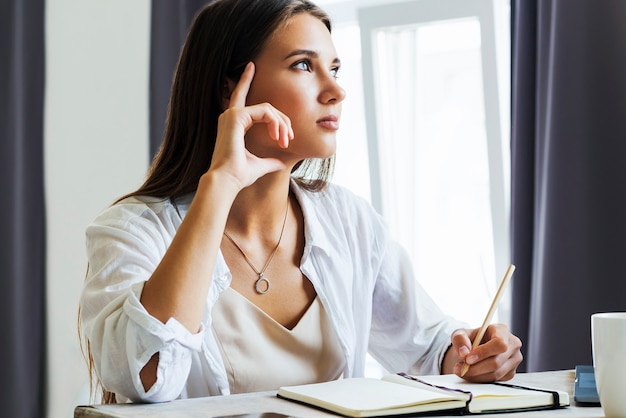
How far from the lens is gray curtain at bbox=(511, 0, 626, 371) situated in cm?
214

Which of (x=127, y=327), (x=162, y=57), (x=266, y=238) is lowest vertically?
(x=127, y=327)

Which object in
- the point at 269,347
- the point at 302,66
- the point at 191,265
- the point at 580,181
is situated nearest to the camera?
the point at 191,265

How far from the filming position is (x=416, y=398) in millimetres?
1017

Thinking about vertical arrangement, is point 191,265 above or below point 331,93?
below

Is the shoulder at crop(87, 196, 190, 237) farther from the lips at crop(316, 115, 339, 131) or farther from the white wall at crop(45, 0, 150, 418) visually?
the white wall at crop(45, 0, 150, 418)

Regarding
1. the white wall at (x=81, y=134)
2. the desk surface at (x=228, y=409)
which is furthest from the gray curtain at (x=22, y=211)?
the desk surface at (x=228, y=409)

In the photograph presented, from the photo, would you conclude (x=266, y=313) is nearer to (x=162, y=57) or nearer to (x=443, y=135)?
(x=443, y=135)

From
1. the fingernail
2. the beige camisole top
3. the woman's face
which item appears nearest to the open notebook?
the fingernail

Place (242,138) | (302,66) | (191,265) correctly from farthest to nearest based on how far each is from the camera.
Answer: (302,66) < (242,138) < (191,265)

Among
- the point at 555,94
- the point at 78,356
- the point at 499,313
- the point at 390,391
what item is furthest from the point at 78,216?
the point at 390,391

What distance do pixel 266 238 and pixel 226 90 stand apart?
0.31 metres

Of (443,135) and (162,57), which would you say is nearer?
(443,135)

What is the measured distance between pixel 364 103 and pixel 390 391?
1770 mm

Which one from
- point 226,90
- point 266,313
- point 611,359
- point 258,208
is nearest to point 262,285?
point 266,313
